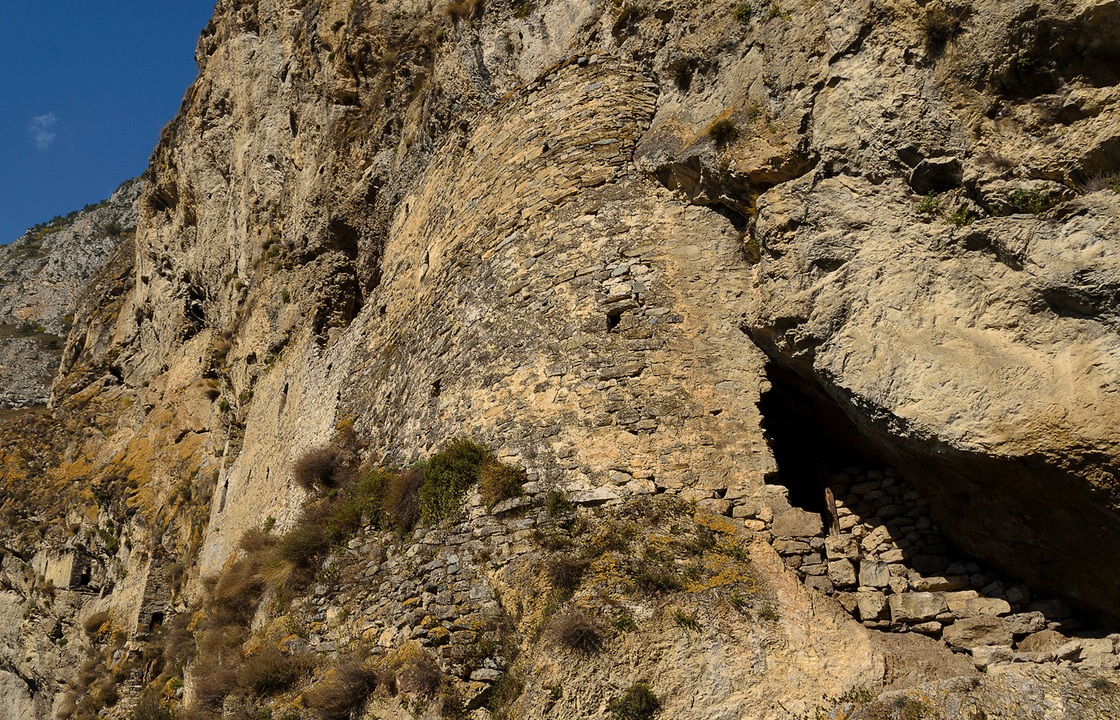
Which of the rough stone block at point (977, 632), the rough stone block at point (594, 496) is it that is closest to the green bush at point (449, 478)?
the rough stone block at point (594, 496)

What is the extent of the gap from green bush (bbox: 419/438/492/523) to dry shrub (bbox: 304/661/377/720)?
1440 millimetres

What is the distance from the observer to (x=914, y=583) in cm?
597

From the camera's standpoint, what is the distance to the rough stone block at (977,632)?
5.47 m

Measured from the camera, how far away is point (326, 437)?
36.9 ft

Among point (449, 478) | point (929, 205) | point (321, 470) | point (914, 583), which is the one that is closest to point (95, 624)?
point (321, 470)

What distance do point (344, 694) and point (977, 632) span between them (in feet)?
14.8

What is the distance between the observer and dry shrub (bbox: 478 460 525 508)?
693 centimetres

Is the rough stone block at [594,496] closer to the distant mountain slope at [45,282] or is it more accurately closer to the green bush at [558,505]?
the green bush at [558,505]

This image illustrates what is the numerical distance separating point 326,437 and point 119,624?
781 cm

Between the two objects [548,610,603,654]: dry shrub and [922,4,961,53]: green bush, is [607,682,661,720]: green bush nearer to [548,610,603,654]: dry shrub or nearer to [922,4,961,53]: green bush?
[548,610,603,654]: dry shrub

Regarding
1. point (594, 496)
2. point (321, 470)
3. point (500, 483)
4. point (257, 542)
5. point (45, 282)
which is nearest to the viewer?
point (594, 496)

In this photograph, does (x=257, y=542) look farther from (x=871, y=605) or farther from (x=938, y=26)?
(x=938, y=26)

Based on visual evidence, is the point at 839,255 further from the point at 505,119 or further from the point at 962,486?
the point at 505,119

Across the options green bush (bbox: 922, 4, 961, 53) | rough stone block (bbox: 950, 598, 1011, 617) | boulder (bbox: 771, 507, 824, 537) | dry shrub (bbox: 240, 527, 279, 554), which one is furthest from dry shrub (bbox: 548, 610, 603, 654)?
dry shrub (bbox: 240, 527, 279, 554)
